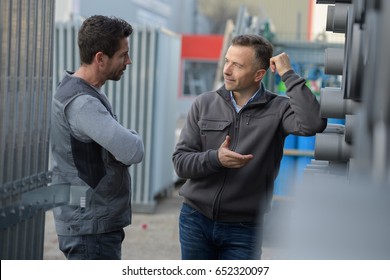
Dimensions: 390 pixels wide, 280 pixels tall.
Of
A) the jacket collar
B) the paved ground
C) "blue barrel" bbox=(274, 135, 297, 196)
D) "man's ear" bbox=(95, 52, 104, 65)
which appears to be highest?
"man's ear" bbox=(95, 52, 104, 65)

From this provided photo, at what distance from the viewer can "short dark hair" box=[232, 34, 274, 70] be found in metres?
3.54

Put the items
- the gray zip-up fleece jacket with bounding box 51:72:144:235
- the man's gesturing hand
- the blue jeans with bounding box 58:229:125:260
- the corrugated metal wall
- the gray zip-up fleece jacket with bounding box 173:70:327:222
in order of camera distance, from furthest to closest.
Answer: the gray zip-up fleece jacket with bounding box 173:70:327:222 < the man's gesturing hand < the blue jeans with bounding box 58:229:125:260 < the gray zip-up fleece jacket with bounding box 51:72:144:235 < the corrugated metal wall

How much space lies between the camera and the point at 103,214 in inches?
123

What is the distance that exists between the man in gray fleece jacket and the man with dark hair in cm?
39

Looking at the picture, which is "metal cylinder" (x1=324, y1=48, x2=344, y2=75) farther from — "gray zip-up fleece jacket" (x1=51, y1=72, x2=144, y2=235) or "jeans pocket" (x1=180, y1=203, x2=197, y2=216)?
"jeans pocket" (x1=180, y1=203, x2=197, y2=216)

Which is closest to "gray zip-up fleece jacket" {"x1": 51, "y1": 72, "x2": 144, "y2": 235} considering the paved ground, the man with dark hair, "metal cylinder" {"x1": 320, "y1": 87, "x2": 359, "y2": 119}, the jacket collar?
the man with dark hair

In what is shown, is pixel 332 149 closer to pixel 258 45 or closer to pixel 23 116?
pixel 258 45

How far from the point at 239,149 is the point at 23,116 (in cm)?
117

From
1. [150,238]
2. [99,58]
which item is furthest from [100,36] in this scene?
[150,238]

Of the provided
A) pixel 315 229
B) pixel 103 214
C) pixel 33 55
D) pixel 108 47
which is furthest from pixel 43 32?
pixel 315 229

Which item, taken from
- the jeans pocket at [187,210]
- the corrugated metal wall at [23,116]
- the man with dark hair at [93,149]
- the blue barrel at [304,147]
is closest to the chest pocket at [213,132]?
the jeans pocket at [187,210]

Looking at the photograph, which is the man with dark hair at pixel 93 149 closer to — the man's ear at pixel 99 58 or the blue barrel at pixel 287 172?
the man's ear at pixel 99 58

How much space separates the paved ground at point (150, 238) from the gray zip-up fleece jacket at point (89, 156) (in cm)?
288

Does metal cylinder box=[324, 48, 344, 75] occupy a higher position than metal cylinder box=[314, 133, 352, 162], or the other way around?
metal cylinder box=[324, 48, 344, 75]
